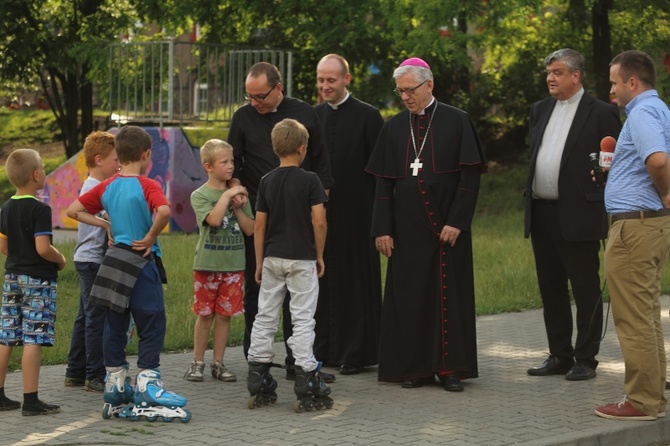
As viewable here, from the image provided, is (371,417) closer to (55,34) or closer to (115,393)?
(115,393)

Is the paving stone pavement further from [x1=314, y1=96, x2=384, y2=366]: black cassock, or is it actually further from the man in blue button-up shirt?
[x1=314, y1=96, x2=384, y2=366]: black cassock

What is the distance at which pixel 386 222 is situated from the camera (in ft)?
27.1

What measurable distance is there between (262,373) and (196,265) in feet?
3.54

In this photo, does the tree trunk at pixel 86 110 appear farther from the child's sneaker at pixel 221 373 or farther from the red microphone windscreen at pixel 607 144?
the red microphone windscreen at pixel 607 144

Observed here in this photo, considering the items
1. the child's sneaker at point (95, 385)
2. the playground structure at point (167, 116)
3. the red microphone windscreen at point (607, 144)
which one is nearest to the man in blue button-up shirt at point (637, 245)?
the red microphone windscreen at point (607, 144)

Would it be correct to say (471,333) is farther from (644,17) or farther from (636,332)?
(644,17)

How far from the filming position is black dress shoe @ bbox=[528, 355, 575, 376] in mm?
8531

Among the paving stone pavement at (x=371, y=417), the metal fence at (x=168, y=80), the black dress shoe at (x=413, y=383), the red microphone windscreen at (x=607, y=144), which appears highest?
the metal fence at (x=168, y=80)

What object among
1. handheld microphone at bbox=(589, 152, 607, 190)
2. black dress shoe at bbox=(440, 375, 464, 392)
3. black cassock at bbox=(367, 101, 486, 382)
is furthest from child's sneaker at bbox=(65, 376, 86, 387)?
handheld microphone at bbox=(589, 152, 607, 190)

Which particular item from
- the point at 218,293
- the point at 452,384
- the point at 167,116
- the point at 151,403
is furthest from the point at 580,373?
the point at 167,116

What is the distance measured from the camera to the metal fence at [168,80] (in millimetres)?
20281

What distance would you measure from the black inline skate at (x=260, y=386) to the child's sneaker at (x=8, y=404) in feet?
4.33

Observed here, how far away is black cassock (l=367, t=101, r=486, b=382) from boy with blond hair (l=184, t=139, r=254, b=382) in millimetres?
915

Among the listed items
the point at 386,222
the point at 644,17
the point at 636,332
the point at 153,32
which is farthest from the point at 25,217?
the point at 153,32
